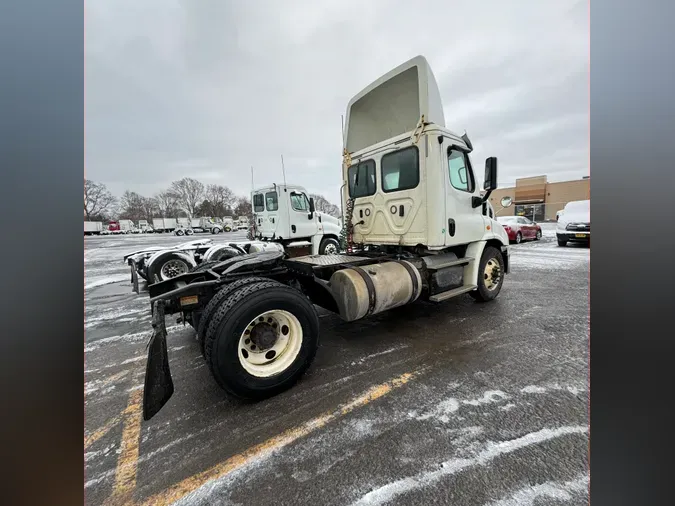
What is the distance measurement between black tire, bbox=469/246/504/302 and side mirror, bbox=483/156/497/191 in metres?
1.30

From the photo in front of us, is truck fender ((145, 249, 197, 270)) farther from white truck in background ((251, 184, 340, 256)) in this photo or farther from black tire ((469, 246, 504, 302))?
black tire ((469, 246, 504, 302))

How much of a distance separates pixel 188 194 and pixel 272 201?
49617 mm

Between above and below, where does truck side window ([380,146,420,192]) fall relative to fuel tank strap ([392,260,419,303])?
above

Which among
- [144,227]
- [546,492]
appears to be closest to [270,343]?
[546,492]

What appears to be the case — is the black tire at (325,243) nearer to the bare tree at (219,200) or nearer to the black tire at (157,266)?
the black tire at (157,266)

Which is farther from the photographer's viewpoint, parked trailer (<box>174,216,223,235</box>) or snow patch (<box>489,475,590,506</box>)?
parked trailer (<box>174,216,223,235</box>)

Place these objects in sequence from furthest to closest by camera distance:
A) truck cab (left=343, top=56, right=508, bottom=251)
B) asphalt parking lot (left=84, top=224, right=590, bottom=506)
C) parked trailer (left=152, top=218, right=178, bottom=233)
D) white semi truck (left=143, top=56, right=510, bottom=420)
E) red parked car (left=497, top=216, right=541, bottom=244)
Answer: parked trailer (left=152, top=218, right=178, bottom=233)
red parked car (left=497, top=216, right=541, bottom=244)
truck cab (left=343, top=56, right=508, bottom=251)
white semi truck (left=143, top=56, right=510, bottom=420)
asphalt parking lot (left=84, top=224, right=590, bottom=506)

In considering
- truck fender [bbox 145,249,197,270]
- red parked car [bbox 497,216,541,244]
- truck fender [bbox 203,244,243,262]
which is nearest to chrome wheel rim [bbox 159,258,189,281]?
truck fender [bbox 145,249,197,270]

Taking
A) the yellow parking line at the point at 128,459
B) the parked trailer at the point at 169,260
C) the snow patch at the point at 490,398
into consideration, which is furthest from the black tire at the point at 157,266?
the snow patch at the point at 490,398

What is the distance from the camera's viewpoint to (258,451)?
7.00ft

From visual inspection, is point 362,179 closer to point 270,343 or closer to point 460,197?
point 460,197

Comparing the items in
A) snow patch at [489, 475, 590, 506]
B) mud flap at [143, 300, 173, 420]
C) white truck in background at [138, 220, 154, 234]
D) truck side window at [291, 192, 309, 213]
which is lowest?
snow patch at [489, 475, 590, 506]

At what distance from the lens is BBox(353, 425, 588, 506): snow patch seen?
1743 millimetres
